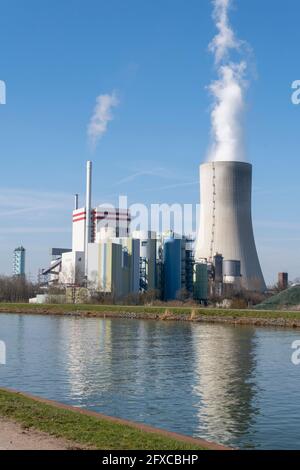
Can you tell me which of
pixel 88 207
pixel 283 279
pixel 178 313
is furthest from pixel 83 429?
pixel 283 279

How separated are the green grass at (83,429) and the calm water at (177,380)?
1342 millimetres

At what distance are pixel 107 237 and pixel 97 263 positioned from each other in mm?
4624

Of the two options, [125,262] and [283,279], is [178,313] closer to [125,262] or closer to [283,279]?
[125,262]

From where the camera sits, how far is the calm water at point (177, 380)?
335 inches

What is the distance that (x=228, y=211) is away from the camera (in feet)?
134

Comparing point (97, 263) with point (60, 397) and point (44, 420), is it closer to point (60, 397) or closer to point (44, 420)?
point (60, 397)

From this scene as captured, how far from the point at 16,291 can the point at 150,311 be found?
24.9m

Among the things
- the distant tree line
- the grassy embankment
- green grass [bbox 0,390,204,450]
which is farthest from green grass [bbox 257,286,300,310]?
green grass [bbox 0,390,204,450]

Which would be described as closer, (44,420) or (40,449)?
(40,449)

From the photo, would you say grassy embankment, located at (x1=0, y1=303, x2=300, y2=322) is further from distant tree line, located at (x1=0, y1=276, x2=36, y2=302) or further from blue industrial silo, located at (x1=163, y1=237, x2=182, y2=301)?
distant tree line, located at (x1=0, y1=276, x2=36, y2=302)

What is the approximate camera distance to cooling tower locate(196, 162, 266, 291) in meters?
40.6

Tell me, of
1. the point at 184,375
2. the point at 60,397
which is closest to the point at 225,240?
the point at 184,375

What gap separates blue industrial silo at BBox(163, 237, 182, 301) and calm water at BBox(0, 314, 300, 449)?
29.6 meters
